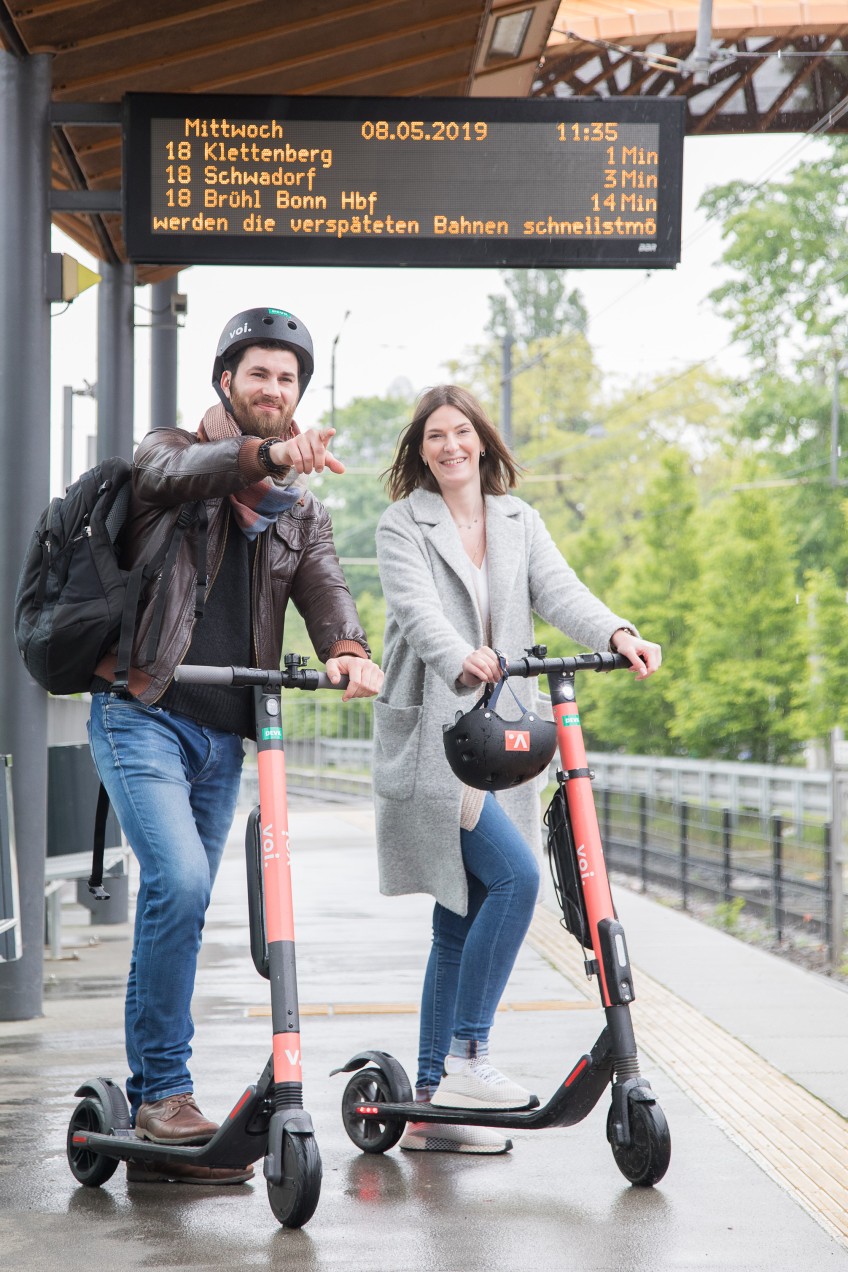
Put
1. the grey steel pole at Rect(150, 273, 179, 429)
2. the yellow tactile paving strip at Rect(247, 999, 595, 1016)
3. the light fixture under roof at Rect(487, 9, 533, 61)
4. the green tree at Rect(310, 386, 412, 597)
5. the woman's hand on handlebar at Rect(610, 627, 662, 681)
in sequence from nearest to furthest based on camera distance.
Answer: the woman's hand on handlebar at Rect(610, 627, 662, 681)
the yellow tactile paving strip at Rect(247, 999, 595, 1016)
the light fixture under roof at Rect(487, 9, 533, 61)
the grey steel pole at Rect(150, 273, 179, 429)
the green tree at Rect(310, 386, 412, 597)

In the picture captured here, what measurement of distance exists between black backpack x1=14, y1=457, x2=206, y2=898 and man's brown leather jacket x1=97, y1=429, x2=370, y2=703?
0.09 ft

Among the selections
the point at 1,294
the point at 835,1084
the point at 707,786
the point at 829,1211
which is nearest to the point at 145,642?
the point at 829,1211

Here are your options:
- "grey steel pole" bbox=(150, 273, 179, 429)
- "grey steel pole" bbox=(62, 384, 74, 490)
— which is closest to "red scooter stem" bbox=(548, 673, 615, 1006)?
"grey steel pole" bbox=(150, 273, 179, 429)

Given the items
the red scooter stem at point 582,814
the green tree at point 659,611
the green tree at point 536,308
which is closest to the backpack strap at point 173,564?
the red scooter stem at point 582,814

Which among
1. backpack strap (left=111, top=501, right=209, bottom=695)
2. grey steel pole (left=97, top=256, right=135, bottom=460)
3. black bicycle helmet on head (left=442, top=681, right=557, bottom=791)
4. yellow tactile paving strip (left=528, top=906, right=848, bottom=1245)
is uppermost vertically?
grey steel pole (left=97, top=256, right=135, bottom=460)

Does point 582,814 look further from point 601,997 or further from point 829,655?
point 829,655

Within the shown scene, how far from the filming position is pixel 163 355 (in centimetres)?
1217

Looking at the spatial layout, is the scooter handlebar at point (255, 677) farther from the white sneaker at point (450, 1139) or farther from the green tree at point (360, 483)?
the green tree at point (360, 483)

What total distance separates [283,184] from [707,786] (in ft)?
54.8

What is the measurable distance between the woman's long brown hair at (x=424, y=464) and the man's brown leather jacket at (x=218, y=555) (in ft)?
1.51

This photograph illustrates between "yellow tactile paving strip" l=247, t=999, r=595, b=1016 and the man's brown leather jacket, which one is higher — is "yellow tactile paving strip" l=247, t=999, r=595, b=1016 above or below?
below

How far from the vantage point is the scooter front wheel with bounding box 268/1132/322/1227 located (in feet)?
12.2

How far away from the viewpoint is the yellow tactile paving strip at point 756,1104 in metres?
4.23

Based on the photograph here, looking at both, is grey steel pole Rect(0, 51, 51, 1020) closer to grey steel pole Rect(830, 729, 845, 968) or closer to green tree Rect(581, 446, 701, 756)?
grey steel pole Rect(830, 729, 845, 968)
